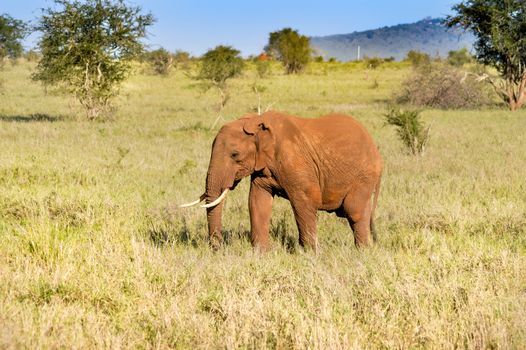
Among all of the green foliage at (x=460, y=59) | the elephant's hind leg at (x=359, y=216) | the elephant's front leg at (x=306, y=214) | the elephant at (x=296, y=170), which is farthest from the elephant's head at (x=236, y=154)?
the green foliage at (x=460, y=59)

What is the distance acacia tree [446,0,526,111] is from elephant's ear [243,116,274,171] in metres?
23.5

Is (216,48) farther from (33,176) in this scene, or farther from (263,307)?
(263,307)

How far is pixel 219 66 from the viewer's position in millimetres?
28719

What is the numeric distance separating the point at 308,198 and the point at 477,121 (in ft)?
55.6

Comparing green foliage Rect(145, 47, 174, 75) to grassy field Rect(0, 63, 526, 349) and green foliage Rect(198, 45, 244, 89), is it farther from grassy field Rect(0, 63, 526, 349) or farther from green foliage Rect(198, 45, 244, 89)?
grassy field Rect(0, 63, 526, 349)

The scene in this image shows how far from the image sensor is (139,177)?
35.1 feet

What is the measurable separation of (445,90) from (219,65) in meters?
10.5

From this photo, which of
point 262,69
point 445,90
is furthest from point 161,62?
point 445,90

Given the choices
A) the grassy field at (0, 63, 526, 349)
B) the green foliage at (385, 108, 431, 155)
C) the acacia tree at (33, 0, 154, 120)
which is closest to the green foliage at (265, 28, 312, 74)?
the acacia tree at (33, 0, 154, 120)

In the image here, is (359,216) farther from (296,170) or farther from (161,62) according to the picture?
(161,62)

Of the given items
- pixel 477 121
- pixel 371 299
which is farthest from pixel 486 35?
pixel 371 299

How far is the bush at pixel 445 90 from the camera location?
28047 millimetres

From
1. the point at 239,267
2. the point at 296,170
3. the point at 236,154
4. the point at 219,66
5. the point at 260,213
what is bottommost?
the point at 239,267

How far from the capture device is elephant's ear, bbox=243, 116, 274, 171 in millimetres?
5949
